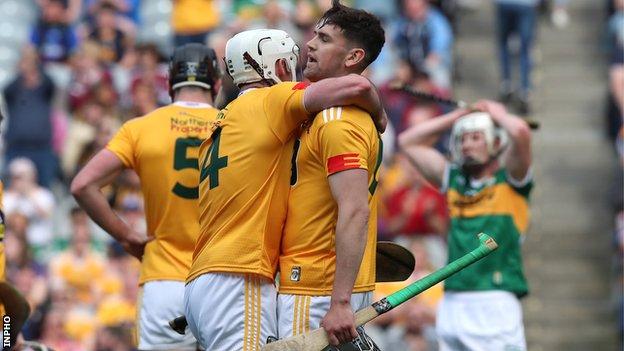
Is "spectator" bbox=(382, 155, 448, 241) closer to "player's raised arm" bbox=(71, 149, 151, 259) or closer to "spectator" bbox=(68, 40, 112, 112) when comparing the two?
"spectator" bbox=(68, 40, 112, 112)

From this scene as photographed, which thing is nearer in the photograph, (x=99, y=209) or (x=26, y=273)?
(x=99, y=209)

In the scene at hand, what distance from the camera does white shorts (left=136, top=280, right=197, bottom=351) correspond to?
31.1 ft

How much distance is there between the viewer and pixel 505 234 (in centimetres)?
1074

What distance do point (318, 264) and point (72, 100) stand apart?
1053 centimetres

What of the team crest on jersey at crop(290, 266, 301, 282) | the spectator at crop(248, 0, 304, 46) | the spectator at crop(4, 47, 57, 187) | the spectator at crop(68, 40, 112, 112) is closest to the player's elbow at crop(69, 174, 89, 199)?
the team crest on jersey at crop(290, 266, 301, 282)

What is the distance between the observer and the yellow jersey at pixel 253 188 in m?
7.80

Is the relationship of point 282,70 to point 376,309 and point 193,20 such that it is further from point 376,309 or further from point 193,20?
point 193,20

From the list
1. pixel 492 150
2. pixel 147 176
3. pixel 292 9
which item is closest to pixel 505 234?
pixel 492 150

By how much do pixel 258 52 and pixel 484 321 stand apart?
3.36 meters

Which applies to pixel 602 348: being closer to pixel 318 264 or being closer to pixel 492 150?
pixel 492 150

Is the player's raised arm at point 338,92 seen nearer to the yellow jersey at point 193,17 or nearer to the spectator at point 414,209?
the spectator at point 414,209

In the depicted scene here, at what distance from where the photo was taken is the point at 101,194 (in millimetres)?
9477

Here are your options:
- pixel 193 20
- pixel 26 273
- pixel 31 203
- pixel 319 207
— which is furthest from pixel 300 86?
pixel 193 20

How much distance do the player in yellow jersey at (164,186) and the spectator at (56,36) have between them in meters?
9.52
